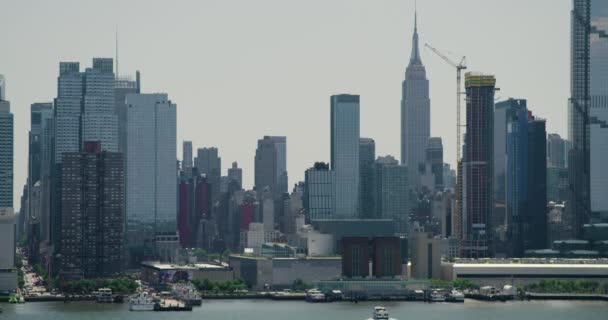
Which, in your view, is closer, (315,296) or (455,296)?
(315,296)

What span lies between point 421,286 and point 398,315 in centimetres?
3893

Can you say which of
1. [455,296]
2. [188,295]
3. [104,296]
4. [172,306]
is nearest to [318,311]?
[172,306]

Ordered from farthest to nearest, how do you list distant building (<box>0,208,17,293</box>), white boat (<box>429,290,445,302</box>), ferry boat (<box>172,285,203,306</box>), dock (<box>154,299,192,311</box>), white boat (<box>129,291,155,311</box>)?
distant building (<box>0,208,17,293</box>) < white boat (<box>429,290,445,302</box>) < ferry boat (<box>172,285,203,306</box>) < dock (<box>154,299,192,311</box>) < white boat (<box>129,291,155,311</box>)

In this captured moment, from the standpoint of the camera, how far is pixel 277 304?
598 feet

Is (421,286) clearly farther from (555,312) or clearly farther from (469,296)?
(555,312)

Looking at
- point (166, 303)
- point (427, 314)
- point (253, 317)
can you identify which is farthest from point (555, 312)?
point (166, 303)

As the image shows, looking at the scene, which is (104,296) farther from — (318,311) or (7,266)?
(318,311)

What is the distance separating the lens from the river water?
156 meters

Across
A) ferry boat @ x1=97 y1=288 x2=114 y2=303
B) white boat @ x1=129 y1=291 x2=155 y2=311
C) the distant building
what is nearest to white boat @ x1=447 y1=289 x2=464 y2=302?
white boat @ x1=129 y1=291 x2=155 y2=311

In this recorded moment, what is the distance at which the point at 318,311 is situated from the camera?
167 m

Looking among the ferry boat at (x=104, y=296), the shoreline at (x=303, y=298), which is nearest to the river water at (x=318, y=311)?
the ferry boat at (x=104, y=296)

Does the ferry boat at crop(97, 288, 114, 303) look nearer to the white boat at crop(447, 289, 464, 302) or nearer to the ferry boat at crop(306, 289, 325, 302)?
the ferry boat at crop(306, 289, 325, 302)

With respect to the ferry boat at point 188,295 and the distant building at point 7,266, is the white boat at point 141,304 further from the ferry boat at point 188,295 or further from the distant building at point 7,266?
the distant building at point 7,266

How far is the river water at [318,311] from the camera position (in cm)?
15600
